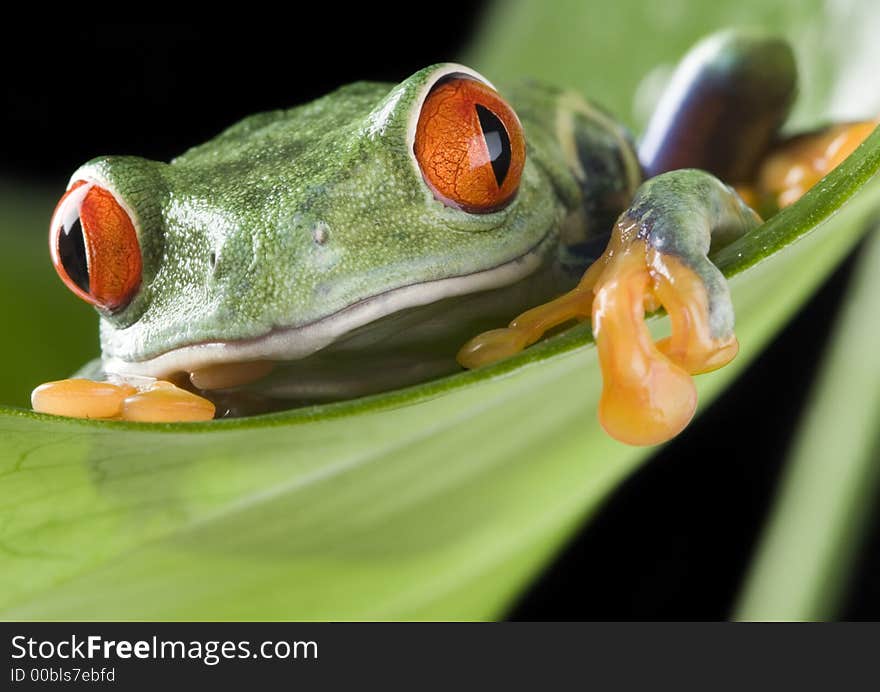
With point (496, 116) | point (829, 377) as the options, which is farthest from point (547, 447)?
point (829, 377)

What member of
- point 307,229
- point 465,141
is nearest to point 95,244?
point 307,229

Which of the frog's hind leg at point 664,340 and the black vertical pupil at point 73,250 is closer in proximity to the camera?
the frog's hind leg at point 664,340

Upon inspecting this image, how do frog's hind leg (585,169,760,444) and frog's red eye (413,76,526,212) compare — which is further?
frog's red eye (413,76,526,212)

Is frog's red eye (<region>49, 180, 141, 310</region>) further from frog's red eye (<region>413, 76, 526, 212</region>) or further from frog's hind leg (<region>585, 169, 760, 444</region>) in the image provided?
frog's hind leg (<region>585, 169, 760, 444</region>)

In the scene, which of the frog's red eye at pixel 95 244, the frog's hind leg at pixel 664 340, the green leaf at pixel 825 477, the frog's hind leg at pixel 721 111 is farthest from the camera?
the frog's hind leg at pixel 721 111

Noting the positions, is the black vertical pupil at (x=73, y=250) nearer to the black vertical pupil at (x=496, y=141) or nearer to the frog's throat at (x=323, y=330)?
the frog's throat at (x=323, y=330)

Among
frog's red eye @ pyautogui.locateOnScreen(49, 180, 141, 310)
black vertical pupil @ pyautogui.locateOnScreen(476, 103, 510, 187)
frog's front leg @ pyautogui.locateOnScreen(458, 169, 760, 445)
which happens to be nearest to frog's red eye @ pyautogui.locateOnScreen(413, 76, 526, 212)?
black vertical pupil @ pyautogui.locateOnScreen(476, 103, 510, 187)

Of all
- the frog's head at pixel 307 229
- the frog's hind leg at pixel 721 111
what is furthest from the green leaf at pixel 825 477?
A: the frog's head at pixel 307 229

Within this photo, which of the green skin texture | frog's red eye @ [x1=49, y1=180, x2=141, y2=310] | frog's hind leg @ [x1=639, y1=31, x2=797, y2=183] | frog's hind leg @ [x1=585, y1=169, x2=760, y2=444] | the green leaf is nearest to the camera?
frog's hind leg @ [x1=585, y1=169, x2=760, y2=444]
